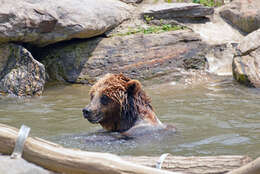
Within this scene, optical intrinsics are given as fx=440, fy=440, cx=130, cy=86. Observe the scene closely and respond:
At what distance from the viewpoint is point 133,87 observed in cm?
644

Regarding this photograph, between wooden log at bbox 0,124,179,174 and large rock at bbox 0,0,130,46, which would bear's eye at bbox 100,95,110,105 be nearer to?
wooden log at bbox 0,124,179,174

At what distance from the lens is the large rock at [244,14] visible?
1443 cm

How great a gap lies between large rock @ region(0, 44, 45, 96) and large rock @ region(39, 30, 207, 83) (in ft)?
4.17

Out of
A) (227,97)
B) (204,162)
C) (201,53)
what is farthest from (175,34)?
(204,162)

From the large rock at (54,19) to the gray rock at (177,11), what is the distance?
1.22m

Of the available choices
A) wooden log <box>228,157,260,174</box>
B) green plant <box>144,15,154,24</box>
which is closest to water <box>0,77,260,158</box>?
wooden log <box>228,157,260,174</box>

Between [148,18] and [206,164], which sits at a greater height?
[206,164]

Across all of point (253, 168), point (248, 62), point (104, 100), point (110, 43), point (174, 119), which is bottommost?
point (174, 119)

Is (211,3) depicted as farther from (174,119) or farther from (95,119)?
(95,119)

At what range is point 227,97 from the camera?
10.4 metres

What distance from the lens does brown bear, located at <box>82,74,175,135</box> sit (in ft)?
20.9

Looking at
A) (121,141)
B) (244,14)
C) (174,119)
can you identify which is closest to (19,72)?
(174,119)

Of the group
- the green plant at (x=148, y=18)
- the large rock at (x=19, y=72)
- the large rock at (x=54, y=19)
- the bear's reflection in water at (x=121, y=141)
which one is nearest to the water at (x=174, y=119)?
the bear's reflection in water at (x=121, y=141)

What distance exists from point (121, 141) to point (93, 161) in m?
2.79
